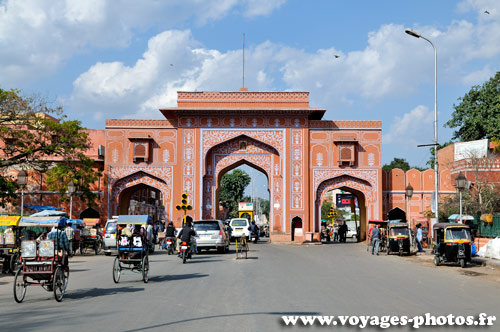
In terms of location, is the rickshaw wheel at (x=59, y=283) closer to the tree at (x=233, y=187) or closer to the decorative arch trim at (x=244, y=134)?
the decorative arch trim at (x=244, y=134)

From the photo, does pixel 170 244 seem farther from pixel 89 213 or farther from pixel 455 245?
pixel 89 213

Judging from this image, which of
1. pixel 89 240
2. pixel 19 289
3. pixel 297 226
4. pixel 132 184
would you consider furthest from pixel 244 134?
pixel 19 289

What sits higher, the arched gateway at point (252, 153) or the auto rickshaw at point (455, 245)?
the arched gateway at point (252, 153)

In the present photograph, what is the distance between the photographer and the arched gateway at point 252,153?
3838 centimetres

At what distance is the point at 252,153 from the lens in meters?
39.4

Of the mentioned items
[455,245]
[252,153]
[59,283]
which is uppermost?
[252,153]

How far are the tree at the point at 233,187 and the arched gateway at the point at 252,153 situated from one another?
56.3m

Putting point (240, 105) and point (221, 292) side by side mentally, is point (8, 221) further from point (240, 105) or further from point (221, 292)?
point (240, 105)

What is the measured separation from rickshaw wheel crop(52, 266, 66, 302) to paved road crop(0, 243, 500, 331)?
0.54 ft

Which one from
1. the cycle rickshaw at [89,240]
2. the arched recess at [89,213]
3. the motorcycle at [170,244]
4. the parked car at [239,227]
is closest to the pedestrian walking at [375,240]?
the motorcycle at [170,244]

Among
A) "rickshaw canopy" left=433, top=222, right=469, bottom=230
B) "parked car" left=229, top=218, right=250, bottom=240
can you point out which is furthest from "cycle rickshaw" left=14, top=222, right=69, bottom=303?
"parked car" left=229, top=218, right=250, bottom=240

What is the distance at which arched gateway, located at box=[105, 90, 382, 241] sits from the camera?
3838cm

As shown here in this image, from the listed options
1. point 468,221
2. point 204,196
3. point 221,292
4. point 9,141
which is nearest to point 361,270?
point 221,292

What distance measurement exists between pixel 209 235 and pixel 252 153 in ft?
53.8
